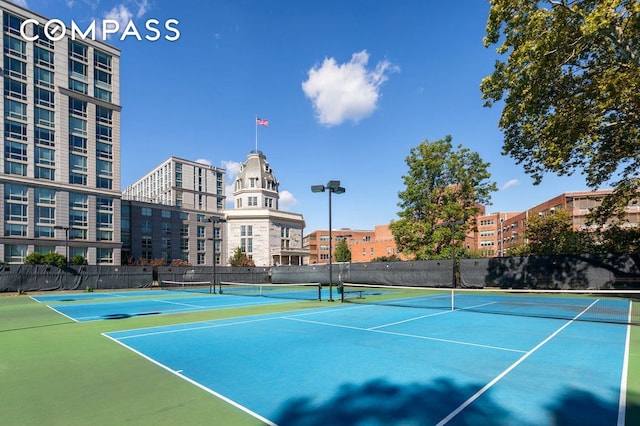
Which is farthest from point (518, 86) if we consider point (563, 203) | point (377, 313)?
point (563, 203)

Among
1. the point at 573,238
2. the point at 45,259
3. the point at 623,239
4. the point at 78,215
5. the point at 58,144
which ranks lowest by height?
the point at 45,259

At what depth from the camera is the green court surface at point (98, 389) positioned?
4.86 metres

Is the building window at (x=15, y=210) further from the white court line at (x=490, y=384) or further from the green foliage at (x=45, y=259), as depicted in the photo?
the white court line at (x=490, y=384)

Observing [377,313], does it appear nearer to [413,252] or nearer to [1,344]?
[1,344]

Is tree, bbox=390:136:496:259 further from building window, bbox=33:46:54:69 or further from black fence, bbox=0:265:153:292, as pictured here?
building window, bbox=33:46:54:69

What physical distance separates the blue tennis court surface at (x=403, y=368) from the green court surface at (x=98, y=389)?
28cm

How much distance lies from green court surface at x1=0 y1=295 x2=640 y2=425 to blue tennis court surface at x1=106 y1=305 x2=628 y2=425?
28 cm

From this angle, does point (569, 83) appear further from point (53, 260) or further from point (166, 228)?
point (166, 228)

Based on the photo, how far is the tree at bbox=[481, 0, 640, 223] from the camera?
14500 millimetres

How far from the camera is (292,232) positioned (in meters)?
86.9

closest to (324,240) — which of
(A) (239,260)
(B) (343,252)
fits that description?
(B) (343,252)

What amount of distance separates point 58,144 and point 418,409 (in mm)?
61370

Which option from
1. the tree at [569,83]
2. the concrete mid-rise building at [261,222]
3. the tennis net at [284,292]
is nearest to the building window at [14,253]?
the tennis net at [284,292]

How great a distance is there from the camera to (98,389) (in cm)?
600
